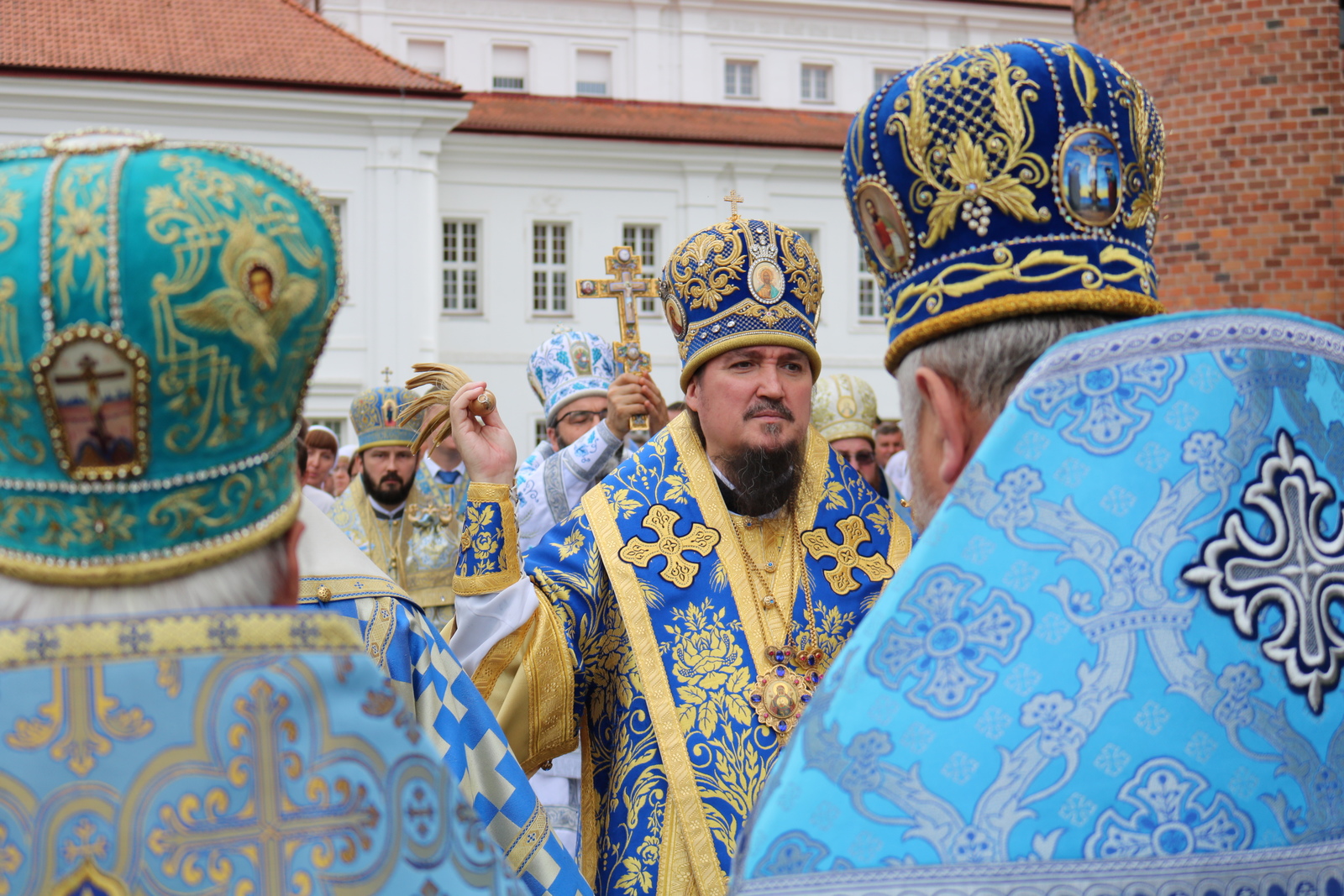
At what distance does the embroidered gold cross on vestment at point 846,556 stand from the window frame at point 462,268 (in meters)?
25.8

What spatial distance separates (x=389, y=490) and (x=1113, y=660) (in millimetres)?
6371

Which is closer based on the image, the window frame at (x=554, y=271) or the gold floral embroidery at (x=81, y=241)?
the gold floral embroidery at (x=81, y=241)

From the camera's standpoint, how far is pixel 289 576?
1.46 metres

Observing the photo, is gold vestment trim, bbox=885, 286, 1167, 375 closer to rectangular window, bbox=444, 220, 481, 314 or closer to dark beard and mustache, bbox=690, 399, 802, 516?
dark beard and mustache, bbox=690, 399, 802, 516

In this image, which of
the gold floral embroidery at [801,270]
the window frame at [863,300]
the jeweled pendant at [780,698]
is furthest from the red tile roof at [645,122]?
the jeweled pendant at [780,698]

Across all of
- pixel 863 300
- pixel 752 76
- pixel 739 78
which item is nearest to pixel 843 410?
pixel 863 300

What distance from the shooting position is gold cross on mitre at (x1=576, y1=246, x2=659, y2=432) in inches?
225

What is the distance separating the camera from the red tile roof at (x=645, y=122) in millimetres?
28484

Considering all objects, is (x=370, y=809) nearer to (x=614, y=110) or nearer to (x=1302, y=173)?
(x=1302, y=173)

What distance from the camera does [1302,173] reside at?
29.1 ft

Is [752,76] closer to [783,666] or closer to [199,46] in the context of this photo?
[199,46]

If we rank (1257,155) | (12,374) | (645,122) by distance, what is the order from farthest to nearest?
(645,122) → (1257,155) → (12,374)

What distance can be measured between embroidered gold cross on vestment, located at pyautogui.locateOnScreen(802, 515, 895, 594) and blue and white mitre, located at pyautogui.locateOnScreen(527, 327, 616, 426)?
11.6 feet

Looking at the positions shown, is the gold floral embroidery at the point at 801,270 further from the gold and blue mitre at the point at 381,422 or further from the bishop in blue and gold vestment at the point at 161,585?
the gold and blue mitre at the point at 381,422
